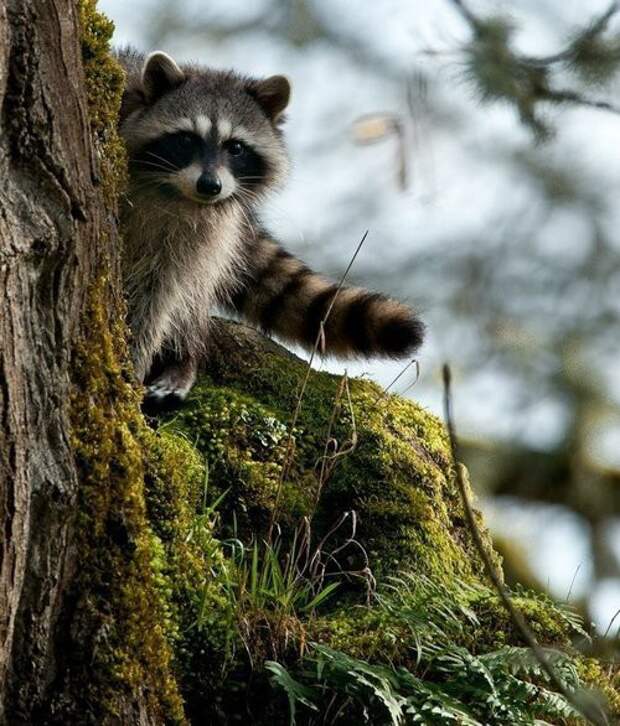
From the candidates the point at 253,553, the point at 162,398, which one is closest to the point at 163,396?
the point at 162,398

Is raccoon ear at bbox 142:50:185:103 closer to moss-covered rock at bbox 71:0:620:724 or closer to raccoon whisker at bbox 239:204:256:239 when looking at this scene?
raccoon whisker at bbox 239:204:256:239

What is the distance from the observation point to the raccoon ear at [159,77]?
578 cm

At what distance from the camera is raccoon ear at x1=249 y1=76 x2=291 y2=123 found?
6.24 metres

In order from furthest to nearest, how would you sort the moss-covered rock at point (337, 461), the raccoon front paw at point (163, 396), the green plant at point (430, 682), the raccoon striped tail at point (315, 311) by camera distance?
1. the raccoon striped tail at point (315, 311)
2. the raccoon front paw at point (163, 396)
3. the moss-covered rock at point (337, 461)
4. the green plant at point (430, 682)

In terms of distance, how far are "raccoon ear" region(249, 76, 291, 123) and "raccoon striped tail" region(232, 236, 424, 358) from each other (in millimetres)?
645

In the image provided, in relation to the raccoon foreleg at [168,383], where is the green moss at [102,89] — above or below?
above

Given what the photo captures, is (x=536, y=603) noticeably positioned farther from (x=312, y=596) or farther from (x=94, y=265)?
(x=94, y=265)

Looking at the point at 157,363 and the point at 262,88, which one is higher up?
the point at 262,88

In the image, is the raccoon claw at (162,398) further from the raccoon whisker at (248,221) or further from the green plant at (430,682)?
the green plant at (430,682)

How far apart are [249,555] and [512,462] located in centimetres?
107

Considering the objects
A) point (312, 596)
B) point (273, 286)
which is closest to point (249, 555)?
point (312, 596)

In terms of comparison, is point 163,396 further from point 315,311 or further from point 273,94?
point 273,94

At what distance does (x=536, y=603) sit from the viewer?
4.39 meters

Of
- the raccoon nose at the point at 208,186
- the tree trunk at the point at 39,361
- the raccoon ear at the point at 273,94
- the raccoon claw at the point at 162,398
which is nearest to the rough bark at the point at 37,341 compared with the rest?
the tree trunk at the point at 39,361
